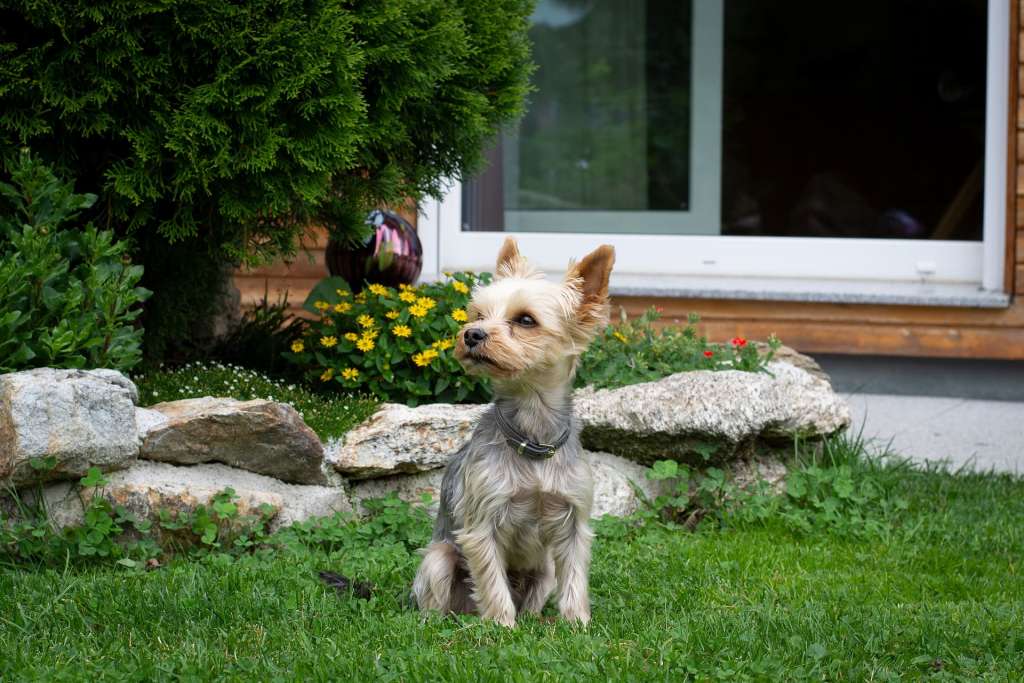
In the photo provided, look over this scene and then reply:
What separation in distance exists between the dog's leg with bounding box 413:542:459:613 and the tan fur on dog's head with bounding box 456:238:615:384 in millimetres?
684

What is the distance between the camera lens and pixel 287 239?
575 centimetres

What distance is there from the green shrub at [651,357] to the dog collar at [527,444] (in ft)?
7.27

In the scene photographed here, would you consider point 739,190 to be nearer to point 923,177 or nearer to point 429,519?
point 923,177

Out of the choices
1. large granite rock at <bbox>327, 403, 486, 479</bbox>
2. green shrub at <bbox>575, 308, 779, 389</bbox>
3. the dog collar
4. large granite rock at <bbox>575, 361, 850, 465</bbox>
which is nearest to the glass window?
green shrub at <bbox>575, 308, 779, 389</bbox>

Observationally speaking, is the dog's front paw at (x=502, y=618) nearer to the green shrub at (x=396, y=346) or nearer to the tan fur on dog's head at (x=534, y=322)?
the tan fur on dog's head at (x=534, y=322)

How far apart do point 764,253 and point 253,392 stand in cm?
406

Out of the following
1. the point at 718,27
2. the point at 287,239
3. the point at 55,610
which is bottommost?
the point at 55,610

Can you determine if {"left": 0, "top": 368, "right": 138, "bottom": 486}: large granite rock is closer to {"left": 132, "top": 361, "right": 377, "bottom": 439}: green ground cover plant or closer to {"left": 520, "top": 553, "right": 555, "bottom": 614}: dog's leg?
{"left": 132, "top": 361, "right": 377, "bottom": 439}: green ground cover plant

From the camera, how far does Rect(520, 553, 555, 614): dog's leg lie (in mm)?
4250

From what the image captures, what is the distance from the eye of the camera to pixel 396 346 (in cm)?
621

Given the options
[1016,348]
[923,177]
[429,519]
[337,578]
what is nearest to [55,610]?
[337,578]

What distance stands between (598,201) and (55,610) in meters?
6.66

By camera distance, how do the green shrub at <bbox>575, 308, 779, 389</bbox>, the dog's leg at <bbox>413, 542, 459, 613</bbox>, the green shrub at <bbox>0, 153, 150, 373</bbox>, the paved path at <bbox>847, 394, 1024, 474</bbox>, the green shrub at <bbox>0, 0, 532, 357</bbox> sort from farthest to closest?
the paved path at <bbox>847, 394, 1024, 474</bbox>
the green shrub at <bbox>575, 308, 779, 389</bbox>
the green shrub at <bbox>0, 0, 532, 357</bbox>
the green shrub at <bbox>0, 153, 150, 373</bbox>
the dog's leg at <bbox>413, 542, 459, 613</bbox>

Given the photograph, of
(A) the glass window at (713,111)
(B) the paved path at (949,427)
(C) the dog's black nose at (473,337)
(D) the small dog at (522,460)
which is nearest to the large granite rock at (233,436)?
(D) the small dog at (522,460)
